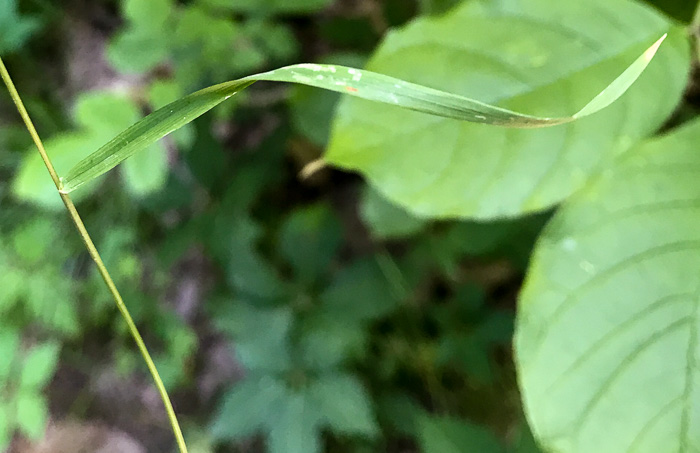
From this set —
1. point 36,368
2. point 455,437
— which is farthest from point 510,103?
point 36,368

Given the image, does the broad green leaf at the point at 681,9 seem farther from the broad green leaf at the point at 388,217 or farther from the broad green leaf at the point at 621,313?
the broad green leaf at the point at 388,217

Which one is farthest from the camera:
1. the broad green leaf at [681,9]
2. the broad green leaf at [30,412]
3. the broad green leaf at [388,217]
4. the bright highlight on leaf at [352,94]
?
the broad green leaf at [30,412]

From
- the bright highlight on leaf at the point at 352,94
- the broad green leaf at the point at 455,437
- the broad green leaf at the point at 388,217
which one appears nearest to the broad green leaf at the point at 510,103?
the bright highlight on leaf at the point at 352,94

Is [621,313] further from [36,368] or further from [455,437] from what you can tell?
[36,368]

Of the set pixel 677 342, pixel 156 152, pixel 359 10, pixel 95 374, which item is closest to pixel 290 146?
pixel 359 10

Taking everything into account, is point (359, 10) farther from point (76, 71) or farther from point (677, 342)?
point (677, 342)

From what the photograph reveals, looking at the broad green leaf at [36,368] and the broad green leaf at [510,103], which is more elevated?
the broad green leaf at [510,103]

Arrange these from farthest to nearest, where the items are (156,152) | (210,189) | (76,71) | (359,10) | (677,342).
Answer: (76,71), (359,10), (210,189), (156,152), (677,342)
